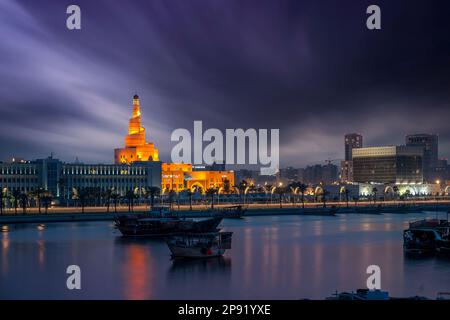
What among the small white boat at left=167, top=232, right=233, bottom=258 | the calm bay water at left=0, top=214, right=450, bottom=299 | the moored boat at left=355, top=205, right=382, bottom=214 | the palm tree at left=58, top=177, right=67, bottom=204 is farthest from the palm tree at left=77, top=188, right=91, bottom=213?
the small white boat at left=167, top=232, right=233, bottom=258

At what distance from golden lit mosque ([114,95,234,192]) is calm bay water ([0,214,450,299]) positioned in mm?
88537

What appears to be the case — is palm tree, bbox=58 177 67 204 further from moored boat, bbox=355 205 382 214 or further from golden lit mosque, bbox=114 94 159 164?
moored boat, bbox=355 205 382 214

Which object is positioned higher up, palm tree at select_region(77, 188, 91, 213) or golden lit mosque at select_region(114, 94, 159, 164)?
golden lit mosque at select_region(114, 94, 159, 164)

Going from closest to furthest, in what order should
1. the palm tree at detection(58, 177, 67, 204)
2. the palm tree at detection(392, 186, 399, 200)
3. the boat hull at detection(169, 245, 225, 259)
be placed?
the boat hull at detection(169, 245, 225, 259), the palm tree at detection(58, 177, 67, 204), the palm tree at detection(392, 186, 399, 200)

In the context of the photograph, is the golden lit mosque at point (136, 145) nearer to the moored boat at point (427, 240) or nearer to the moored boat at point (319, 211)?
the moored boat at point (319, 211)

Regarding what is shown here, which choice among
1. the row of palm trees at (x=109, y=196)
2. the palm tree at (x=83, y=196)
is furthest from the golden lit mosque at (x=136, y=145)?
the palm tree at (x=83, y=196)

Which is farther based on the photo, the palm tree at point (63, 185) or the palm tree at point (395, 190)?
the palm tree at point (395, 190)

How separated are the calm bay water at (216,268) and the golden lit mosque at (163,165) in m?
88.5

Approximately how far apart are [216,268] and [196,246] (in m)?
4.96

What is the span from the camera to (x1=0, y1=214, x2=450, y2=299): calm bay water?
37.1 metres

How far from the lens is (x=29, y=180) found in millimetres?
130750

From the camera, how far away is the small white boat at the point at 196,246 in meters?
49.8

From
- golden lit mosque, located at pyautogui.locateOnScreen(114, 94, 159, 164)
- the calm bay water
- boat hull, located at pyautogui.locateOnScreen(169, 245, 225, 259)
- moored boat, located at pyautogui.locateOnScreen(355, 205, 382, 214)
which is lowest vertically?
moored boat, located at pyautogui.locateOnScreen(355, 205, 382, 214)
